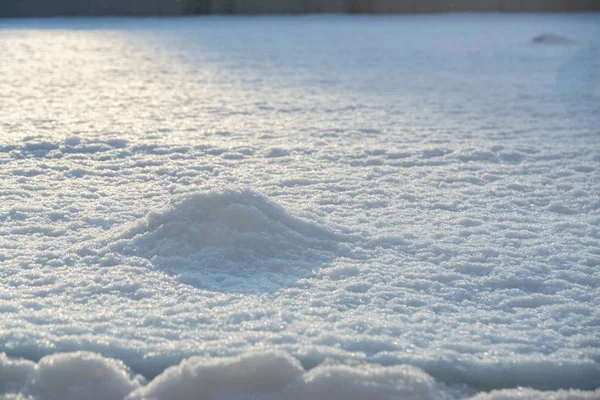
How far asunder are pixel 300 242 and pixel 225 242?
177mm

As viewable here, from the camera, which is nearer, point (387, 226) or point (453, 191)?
point (387, 226)

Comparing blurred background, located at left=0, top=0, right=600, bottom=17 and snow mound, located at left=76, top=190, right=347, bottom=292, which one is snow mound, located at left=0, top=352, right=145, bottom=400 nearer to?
snow mound, located at left=76, top=190, right=347, bottom=292

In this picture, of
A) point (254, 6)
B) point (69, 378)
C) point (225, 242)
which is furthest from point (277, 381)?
point (254, 6)

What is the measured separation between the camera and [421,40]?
6.40 meters

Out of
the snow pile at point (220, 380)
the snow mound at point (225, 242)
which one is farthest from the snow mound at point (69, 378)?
the snow mound at point (225, 242)

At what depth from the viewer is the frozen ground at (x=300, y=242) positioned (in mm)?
1063

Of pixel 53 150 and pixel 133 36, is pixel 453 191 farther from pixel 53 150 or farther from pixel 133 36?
pixel 133 36

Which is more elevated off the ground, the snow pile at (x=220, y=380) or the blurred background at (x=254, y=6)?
the blurred background at (x=254, y=6)

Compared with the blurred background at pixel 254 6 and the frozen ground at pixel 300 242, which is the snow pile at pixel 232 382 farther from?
the blurred background at pixel 254 6

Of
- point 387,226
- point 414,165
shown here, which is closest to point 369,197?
point 387,226

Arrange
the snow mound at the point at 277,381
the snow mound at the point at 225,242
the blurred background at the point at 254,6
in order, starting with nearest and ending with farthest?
1. the snow mound at the point at 277,381
2. the snow mound at the point at 225,242
3. the blurred background at the point at 254,6

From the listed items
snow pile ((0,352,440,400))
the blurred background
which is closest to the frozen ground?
snow pile ((0,352,440,400))

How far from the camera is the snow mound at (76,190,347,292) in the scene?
1.43 m

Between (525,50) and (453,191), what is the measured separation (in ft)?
13.1
